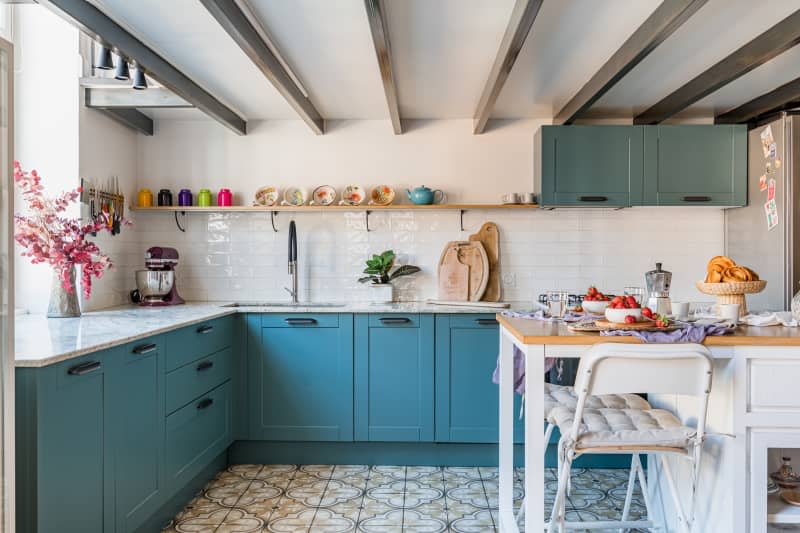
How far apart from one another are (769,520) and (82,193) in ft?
11.9

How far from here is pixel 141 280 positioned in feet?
11.5

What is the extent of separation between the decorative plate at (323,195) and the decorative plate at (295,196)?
7cm

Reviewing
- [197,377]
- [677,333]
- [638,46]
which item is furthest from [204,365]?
[638,46]

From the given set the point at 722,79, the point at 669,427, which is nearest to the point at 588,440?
the point at 669,427

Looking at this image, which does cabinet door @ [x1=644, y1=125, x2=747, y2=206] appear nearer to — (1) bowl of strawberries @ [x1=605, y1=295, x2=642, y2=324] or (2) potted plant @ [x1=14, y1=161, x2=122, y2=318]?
(1) bowl of strawberries @ [x1=605, y1=295, x2=642, y2=324]

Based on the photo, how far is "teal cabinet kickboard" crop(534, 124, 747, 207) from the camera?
360cm

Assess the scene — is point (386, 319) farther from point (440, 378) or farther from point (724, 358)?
point (724, 358)

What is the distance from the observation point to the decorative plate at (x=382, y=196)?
3.88 m

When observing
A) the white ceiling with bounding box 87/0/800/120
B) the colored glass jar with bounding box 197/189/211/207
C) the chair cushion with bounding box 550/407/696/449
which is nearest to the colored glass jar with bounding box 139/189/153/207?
the colored glass jar with bounding box 197/189/211/207

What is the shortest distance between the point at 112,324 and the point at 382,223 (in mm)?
1969

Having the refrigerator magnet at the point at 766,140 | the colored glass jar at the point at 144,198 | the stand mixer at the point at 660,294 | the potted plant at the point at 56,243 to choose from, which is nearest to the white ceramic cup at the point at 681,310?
the stand mixer at the point at 660,294

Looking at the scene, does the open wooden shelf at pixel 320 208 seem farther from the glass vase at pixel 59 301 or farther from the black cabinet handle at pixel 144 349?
the black cabinet handle at pixel 144 349

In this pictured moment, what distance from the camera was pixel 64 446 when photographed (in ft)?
5.92

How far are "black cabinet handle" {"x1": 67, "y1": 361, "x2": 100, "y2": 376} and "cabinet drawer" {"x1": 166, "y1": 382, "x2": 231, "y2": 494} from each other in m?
0.71
